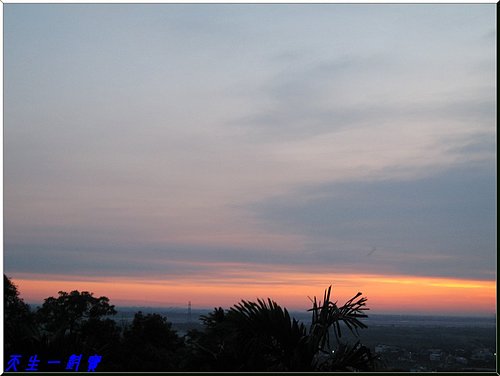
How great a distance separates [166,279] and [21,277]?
3435 millimetres

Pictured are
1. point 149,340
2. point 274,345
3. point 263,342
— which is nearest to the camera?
point 263,342

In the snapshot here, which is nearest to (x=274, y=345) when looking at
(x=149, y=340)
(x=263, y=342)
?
(x=263, y=342)

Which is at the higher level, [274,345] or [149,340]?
[274,345]

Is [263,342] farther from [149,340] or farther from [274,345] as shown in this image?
[149,340]

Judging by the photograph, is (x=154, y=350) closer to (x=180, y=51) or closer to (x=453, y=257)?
(x=180, y=51)

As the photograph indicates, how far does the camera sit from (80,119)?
10938mm

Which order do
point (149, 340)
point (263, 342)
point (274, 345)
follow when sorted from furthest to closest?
point (149, 340) → point (274, 345) → point (263, 342)

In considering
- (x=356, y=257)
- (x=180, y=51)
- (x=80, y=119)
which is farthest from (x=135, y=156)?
(x=356, y=257)

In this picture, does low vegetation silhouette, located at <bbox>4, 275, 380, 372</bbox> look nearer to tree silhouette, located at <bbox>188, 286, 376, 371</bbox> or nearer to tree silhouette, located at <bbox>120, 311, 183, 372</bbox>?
tree silhouette, located at <bbox>188, 286, 376, 371</bbox>

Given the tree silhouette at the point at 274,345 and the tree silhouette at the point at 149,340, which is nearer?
the tree silhouette at the point at 274,345

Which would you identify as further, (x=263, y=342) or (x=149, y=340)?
(x=149, y=340)

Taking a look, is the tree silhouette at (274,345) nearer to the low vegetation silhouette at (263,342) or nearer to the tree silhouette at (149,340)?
the low vegetation silhouette at (263,342)

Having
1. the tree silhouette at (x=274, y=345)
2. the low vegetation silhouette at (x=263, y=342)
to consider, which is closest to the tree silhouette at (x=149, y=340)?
the low vegetation silhouette at (x=263, y=342)

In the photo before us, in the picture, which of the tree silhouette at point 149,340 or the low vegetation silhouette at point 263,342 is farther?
the tree silhouette at point 149,340
